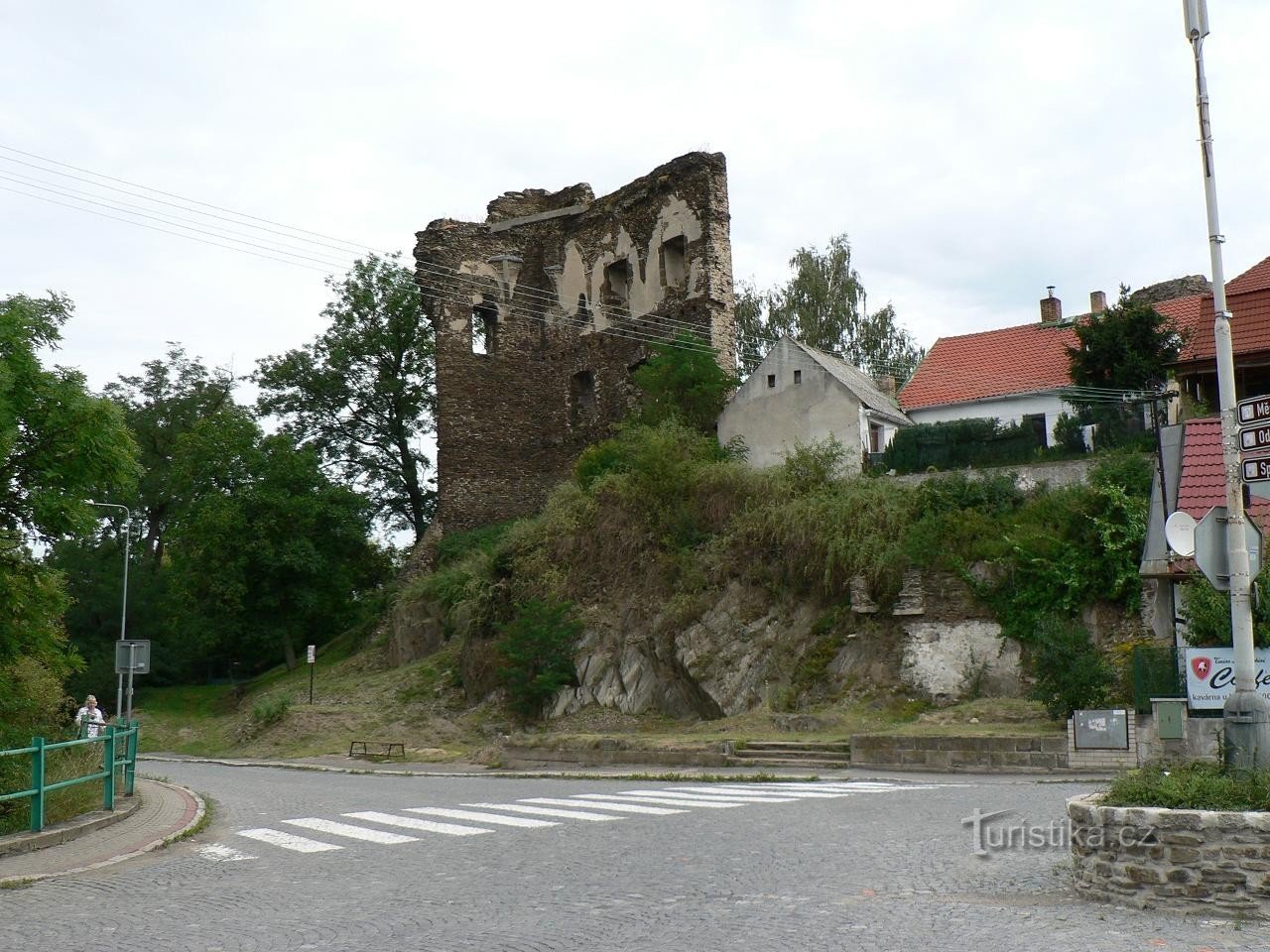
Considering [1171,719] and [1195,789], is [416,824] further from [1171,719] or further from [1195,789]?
[1171,719]

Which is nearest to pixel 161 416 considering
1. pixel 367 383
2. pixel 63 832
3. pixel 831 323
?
pixel 367 383

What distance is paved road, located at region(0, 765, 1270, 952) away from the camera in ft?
25.6

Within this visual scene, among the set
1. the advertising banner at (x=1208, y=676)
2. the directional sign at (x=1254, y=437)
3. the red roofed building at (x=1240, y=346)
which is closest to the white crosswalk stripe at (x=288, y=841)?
the directional sign at (x=1254, y=437)

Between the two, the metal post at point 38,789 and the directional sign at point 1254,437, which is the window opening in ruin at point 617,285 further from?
the directional sign at point 1254,437

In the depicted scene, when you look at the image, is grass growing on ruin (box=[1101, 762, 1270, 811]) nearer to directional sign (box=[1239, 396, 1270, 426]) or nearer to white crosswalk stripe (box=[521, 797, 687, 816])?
directional sign (box=[1239, 396, 1270, 426])

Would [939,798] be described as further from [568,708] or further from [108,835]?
[568,708]

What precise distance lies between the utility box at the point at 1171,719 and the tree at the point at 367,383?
3888cm

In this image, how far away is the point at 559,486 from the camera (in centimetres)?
3769

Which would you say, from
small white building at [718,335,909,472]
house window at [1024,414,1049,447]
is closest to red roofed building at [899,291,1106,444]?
house window at [1024,414,1049,447]

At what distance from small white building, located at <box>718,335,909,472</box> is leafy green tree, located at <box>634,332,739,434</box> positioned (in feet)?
2.20

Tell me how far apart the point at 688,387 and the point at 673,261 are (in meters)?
7.78

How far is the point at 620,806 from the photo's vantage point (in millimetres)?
15867

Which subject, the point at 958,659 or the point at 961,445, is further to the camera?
the point at 961,445

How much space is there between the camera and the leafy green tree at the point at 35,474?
1515 centimetres
